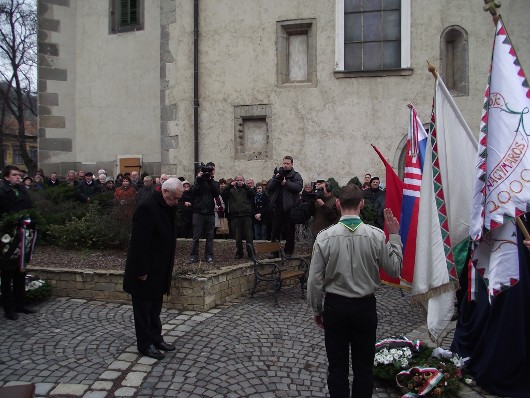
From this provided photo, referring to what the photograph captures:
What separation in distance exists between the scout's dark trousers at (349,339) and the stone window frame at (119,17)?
13.7 meters

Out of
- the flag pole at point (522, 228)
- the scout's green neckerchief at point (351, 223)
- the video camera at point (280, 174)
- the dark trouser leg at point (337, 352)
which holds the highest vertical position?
the video camera at point (280, 174)

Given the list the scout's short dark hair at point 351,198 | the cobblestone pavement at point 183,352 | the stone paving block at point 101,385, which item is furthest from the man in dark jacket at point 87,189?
the scout's short dark hair at point 351,198

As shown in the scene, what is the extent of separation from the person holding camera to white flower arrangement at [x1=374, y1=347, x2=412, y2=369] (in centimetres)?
425

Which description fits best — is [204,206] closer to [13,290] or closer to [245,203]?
[245,203]

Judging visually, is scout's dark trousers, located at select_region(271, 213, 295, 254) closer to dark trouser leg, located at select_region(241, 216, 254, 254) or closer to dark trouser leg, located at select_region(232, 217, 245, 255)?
dark trouser leg, located at select_region(241, 216, 254, 254)

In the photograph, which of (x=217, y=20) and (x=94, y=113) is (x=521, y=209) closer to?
(x=217, y=20)

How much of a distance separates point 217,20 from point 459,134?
32.5 ft

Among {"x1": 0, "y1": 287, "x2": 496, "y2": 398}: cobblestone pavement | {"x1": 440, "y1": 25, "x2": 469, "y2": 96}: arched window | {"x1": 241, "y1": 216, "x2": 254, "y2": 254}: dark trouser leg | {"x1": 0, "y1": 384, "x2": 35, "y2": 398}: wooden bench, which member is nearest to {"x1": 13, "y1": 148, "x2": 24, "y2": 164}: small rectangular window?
{"x1": 440, "y1": 25, "x2": 469, "y2": 96}: arched window

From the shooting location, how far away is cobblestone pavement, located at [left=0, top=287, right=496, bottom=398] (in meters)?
4.48

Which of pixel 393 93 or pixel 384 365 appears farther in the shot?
pixel 393 93

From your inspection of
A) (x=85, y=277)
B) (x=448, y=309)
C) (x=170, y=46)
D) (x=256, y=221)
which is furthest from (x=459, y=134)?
(x=170, y=46)

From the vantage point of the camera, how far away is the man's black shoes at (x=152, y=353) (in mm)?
5074

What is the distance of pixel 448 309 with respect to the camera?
4703mm

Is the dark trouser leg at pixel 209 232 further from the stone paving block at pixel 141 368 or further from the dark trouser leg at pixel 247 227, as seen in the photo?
the stone paving block at pixel 141 368
